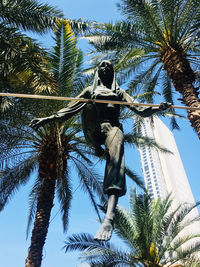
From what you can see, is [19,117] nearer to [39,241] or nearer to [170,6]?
[39,241]

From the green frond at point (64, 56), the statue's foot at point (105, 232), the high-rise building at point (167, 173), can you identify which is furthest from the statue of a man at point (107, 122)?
the high-rise building at point (167, 173)

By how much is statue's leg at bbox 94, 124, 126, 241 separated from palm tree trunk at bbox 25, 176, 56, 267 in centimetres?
606

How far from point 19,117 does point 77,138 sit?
251 centimetres

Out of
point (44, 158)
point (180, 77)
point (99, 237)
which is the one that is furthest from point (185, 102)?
point (99, 237)

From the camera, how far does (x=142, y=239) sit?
10125mm

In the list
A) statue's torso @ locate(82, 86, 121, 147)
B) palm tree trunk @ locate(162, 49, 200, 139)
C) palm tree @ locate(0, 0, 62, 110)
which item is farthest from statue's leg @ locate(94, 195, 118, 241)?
palm tree trunk @ locate(162, 49, 200, 139)

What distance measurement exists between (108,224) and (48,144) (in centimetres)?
710

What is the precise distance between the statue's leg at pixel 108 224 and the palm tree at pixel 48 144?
5697 millimetres

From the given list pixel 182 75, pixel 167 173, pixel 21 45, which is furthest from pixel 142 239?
pixel 167 173

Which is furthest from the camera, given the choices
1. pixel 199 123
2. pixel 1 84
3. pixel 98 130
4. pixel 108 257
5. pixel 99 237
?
pixel 108 257

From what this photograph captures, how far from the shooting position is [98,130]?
114 inches

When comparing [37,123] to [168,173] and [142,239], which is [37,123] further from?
[168,173]

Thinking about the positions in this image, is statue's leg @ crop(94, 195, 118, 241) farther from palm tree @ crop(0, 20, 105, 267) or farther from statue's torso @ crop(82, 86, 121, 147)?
palm tree @ crop(0, 20, 105, 267)

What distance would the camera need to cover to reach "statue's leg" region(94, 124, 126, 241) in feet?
7.38
